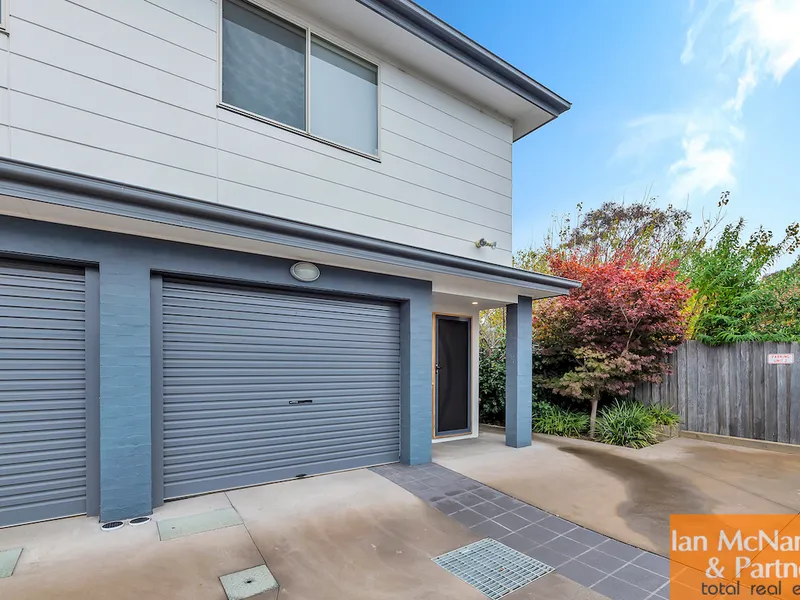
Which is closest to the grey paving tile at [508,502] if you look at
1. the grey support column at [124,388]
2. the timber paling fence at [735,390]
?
the grey support column at [124,388]

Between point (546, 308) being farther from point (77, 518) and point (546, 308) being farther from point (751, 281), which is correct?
point (77, 518)

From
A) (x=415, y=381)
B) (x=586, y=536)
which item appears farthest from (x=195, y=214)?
(x=586, y=536)

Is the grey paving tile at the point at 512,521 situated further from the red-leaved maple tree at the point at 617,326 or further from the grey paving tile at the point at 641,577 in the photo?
the red-leaved maple tree at the point at 617,326

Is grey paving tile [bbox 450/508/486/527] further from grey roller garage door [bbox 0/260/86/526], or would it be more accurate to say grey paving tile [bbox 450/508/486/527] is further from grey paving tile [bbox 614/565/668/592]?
grey roller garage door [bbox 0/260/86/526]

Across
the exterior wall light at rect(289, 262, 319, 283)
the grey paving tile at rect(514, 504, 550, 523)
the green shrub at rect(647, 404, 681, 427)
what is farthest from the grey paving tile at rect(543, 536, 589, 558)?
the green shrub at rect(647, 404, 681, 427)

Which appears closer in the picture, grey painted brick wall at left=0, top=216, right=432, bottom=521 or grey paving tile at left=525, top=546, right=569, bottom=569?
grey paving tile at left=525, top=546, right=569, bottom=569

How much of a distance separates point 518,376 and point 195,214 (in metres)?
5.28

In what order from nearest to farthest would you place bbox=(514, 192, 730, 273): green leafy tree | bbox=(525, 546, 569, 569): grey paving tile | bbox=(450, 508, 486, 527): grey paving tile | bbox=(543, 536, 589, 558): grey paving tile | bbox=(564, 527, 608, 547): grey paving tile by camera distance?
1. bbox=(525, 546, 569, 569): grey paving tile
2. bbox=(543, 536, 589, 558): grey paving tile
3. bbox=(564, 527, 608, 547): grey paving tile
4. bbox=(450, 508, 486, 527): grey paving tile
5. bbox=(514, 192, 730, 273): green leafy tree

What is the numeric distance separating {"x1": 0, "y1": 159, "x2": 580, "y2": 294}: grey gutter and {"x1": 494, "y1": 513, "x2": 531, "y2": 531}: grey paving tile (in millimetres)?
2874

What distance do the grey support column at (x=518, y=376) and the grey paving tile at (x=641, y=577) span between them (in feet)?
12.0

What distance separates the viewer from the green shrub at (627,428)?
6.79 m

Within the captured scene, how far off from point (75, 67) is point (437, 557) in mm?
5040

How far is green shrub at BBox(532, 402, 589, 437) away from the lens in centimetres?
761

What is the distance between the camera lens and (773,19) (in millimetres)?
10086
